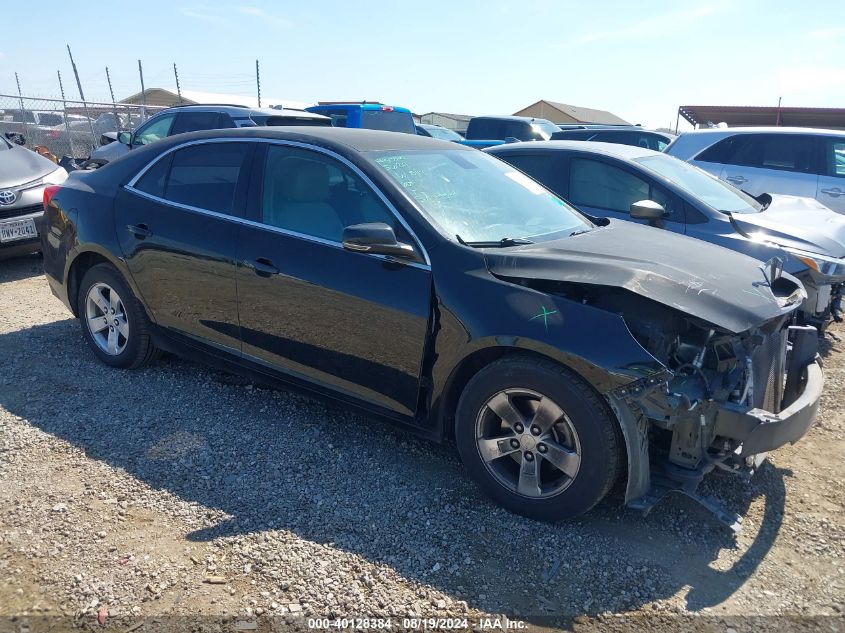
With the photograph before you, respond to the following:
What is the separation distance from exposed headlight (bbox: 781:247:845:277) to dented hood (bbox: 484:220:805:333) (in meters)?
1.78

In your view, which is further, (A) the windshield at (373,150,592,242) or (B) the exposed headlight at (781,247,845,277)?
(B) the exposed headlight at (781,247,845,277)

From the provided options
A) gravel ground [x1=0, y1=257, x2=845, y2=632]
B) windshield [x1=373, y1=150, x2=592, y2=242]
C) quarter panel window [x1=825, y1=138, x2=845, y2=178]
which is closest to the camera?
gravel ground [x1=0, y1=257, x2=845, y2=632]

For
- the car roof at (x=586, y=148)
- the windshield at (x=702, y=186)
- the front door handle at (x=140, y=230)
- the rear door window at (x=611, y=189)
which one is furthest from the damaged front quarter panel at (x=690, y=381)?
the car roof at (x=586, y=148)

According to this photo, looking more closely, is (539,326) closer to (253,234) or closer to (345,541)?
(345,541)

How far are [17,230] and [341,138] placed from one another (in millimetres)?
4939

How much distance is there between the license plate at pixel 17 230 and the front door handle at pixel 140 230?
3551mm

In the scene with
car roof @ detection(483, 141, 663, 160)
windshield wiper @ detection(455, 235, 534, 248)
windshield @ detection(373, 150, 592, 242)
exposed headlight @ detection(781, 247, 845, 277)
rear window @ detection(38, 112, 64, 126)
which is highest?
rear window @ detection(38, 112, 64, 126)

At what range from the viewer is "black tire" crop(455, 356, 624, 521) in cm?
279

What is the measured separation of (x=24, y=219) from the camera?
702cm

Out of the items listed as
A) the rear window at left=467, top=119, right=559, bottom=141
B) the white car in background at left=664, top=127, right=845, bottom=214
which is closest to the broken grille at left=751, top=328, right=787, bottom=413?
the white car in background at left=664, top=127, right=845, bottom=214

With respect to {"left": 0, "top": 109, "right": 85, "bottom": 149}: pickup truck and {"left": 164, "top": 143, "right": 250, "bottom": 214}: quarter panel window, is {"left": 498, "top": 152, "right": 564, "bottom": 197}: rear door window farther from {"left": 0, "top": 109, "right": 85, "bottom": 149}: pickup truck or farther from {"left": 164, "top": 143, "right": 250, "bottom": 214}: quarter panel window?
{"left": 0, "top": 109, "right": 85, "bottom": 149}: pickup truck

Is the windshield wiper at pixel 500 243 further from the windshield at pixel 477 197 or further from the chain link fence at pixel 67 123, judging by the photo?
the chain link fence at pixel 67 123

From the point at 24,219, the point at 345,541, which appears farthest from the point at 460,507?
the point at 24,219

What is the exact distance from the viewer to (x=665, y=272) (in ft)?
9.95
